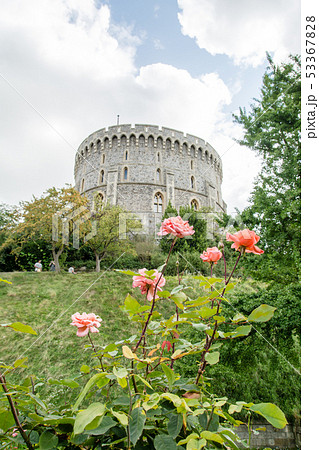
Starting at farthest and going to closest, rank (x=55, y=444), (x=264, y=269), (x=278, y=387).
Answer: (x=264, y=269) → (x=278, y=387) → (x=55, y=444)

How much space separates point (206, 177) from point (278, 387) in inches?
869

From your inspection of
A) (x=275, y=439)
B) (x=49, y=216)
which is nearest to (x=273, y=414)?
(x=275, y=439)

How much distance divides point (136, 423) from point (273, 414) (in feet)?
1.22

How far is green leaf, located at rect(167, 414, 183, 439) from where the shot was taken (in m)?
0.71

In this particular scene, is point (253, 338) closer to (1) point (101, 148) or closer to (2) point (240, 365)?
(2) point (240, 365)

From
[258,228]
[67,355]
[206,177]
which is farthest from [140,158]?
[67,355]

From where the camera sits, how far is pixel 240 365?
13.1 ft

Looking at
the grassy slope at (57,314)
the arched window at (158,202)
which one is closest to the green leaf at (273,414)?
the grassy slope at (57,314)

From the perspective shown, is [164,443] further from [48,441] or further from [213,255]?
[213,255]

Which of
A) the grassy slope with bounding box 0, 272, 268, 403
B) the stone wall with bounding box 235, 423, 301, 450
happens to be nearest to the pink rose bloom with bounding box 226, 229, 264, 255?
the grassy slope with bounding box 0, 272, 268, 403

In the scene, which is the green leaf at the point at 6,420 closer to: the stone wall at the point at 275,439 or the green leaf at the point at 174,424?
the green leaf at the point at 174,424

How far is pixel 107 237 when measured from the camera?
12766 millimetres

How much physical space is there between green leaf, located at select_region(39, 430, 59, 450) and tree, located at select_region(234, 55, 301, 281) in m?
6.04

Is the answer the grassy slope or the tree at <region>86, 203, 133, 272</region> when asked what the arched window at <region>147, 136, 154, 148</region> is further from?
the grassy slope
